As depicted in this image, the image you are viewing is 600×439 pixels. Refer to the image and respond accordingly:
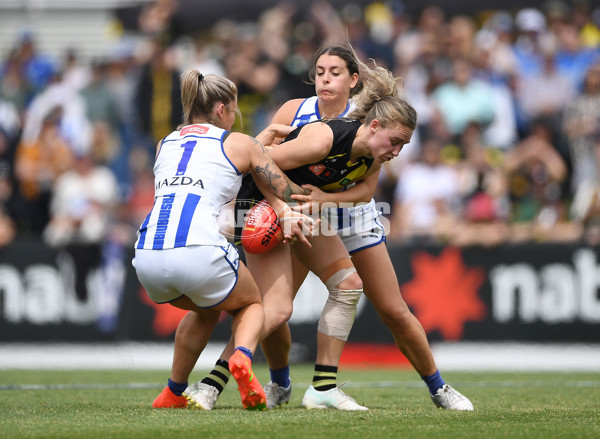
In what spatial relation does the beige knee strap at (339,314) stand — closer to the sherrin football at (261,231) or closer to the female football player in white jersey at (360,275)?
the female football player in white jersey at (360,275)

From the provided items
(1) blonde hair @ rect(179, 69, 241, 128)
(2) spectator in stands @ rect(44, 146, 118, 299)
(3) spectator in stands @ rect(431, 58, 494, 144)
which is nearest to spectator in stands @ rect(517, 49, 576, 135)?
(3) spectator in stands @ rect(431, 58, 494, 144)

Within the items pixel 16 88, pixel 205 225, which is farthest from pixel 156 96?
pixel 205 225

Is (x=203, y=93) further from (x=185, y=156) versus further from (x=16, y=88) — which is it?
(x=16, y=88)

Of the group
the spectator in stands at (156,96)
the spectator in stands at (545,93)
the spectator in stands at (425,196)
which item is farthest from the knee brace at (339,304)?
the spectator in stands at (156,96)

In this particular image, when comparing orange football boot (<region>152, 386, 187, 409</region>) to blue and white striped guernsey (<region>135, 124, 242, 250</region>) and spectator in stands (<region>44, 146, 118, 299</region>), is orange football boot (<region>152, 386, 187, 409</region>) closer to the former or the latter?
blue and white striped guernsey (<region>135, 124, 242, 250</region>)

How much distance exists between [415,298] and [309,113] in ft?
15.0

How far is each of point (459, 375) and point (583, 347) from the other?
1.94 m

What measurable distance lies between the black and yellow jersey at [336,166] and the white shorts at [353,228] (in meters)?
0.17

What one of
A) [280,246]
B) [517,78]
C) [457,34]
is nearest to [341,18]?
[457,34]

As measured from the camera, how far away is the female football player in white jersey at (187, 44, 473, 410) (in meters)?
5.43

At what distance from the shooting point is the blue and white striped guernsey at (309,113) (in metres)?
5.87

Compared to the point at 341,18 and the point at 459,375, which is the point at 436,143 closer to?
the point at 341,18

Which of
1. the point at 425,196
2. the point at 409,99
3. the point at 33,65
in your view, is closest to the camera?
the point at 425,196

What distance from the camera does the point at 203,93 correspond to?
203 inches
